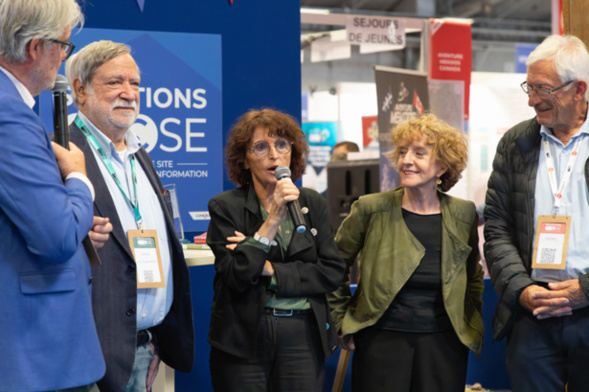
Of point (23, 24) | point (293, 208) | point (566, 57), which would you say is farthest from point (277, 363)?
point (566, 57)

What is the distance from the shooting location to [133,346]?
2104 millimetres

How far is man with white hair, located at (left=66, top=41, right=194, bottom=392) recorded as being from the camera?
2.07 metres

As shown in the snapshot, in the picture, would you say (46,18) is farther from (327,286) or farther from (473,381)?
(473,381)

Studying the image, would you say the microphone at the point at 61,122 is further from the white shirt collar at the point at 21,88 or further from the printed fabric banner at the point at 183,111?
the printed fabric banner at the point at 183,111

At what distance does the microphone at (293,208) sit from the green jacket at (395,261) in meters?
0.60

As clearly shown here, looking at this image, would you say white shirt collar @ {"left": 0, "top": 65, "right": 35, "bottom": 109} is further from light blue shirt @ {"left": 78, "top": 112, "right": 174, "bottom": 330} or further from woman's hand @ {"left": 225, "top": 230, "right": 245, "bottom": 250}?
woman's hand @ {"left": 225, "top": 230, "right": 245, "bottom": 250}

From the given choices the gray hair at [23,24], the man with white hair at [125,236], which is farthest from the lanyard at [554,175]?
the gray hair at [23,24]

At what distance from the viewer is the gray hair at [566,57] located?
8.55ft

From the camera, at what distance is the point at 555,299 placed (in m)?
2.49

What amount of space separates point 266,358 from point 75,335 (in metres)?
0.91

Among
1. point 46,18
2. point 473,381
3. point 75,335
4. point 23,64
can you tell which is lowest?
point 473,381

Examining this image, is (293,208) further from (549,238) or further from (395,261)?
(549,238)

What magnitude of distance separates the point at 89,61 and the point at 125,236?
601 millimetres

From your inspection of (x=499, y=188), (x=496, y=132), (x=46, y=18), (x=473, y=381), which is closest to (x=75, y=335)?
(x=46, y=18)
